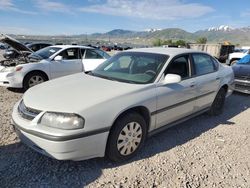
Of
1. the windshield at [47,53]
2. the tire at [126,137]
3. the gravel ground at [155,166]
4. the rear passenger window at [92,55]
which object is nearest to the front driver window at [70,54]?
the windshield at [47,53]

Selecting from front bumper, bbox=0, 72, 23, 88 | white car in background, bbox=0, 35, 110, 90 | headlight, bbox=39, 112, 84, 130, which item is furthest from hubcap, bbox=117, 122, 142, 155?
front bumper, bbox=0, 72, 23, 88

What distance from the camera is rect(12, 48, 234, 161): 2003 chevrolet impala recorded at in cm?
284

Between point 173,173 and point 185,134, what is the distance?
139 centimetres

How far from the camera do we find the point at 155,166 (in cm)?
339

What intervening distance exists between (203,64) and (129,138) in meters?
2.45

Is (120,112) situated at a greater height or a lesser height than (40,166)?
greater

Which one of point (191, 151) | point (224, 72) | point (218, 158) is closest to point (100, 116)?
point (191, 151)

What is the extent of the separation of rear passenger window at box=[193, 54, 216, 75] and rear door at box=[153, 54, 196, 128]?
10.1 inches

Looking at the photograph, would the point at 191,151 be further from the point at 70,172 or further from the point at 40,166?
the point at 40,166

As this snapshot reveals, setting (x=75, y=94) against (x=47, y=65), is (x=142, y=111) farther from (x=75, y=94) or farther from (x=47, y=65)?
(x=47, y=65)

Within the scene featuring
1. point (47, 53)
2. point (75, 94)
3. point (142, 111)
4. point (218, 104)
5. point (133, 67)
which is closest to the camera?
point (75, 94)

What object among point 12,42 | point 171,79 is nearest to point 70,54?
point 12,42

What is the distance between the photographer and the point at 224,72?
5.52 meters

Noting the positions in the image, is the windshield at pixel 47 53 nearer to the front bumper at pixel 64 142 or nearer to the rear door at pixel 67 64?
the rear door at pixel 67 64
